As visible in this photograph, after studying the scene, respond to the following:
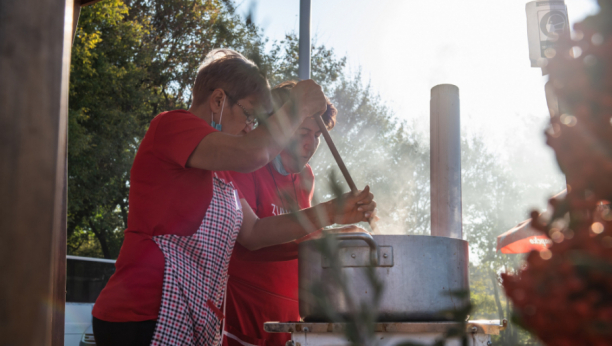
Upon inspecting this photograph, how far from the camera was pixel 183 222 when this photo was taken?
5.54 feet

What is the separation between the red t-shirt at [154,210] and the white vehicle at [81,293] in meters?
5.96

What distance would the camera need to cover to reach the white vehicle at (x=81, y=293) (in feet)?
22.7

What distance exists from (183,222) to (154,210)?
0.34ft

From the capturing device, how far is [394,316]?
163 centimetres

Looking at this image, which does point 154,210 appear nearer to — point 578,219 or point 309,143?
point 309,143

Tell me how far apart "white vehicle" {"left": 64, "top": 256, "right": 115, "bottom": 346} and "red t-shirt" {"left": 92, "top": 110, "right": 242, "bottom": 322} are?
5.96 m

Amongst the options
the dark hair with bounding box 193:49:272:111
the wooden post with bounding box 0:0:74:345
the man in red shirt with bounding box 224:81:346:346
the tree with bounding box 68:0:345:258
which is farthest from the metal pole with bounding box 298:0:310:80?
the tree with bounding box 68:0:345:258

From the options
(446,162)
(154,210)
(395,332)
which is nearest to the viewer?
(395,332)

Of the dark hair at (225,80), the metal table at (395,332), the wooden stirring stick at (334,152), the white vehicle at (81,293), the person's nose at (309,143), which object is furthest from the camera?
the white vehicle at (81,293)

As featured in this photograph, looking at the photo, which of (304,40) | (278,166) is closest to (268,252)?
(278,166)

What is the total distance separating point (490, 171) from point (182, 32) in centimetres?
1182

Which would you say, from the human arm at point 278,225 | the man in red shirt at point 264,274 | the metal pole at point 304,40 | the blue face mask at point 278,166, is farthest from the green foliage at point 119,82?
the human arm at point 278,225

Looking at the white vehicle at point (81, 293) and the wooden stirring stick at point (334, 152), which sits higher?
the wooden stirring stick at point (334, 152)

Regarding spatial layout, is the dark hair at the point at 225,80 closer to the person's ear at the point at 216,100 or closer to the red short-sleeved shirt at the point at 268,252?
the person's ear at the point at 216,100
